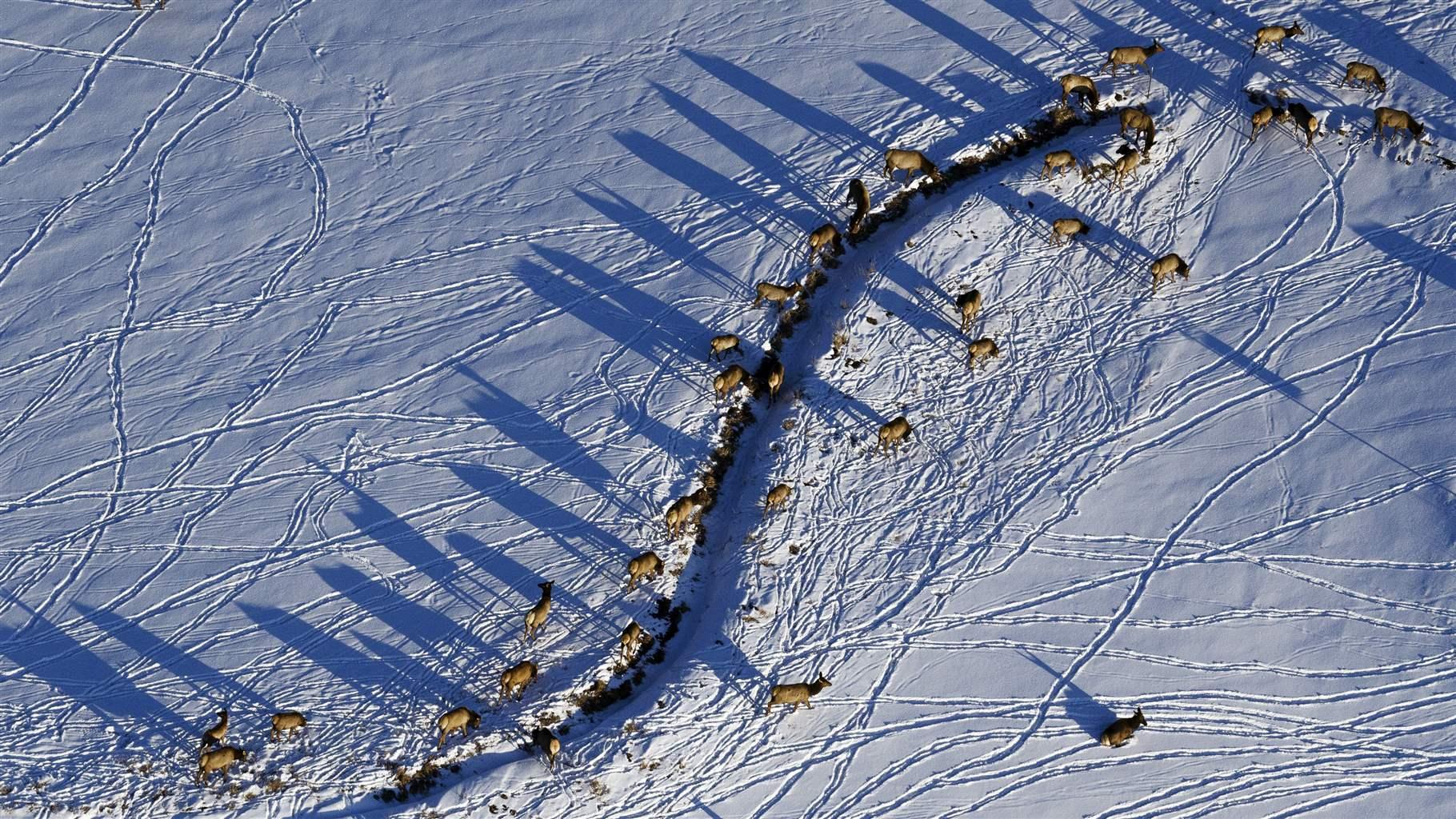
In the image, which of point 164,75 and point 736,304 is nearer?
point 736,304

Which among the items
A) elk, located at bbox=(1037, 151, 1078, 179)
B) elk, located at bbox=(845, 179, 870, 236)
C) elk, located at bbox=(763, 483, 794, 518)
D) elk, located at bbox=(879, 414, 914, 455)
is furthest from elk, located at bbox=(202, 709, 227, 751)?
elk, located at bbox=(1037, 151, 1078, 179)

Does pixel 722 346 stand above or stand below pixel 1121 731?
above

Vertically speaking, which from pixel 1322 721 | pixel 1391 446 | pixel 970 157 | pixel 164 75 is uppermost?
pixel 970 157

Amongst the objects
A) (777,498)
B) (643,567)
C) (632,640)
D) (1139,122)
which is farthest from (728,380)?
(1139,122)

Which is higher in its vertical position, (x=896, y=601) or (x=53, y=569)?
(x=896, y=601)

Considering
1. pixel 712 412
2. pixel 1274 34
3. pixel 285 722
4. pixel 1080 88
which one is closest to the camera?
pixel 285 722

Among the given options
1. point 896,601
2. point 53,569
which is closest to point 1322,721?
point 896,601

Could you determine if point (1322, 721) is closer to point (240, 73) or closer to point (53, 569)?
point (53, 569)

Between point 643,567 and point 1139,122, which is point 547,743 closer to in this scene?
point 643,567
